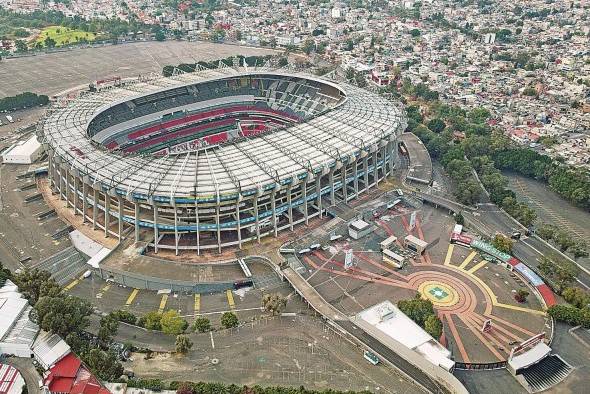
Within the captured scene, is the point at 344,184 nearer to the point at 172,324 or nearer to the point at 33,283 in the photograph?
the point at 172,324

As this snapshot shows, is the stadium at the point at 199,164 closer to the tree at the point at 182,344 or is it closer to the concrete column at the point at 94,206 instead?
the concrete column at the point at 94,206

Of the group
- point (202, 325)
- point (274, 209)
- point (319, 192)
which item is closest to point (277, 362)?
point (202, 325)

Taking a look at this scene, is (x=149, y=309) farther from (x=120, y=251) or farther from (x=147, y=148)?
(x=147, y=148)

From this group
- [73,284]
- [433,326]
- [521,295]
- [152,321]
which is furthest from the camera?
[73,284]

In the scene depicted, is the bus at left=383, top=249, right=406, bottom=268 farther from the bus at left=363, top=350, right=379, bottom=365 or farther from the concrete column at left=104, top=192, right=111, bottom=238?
the concrete column at left=104, top=192, right=111, bottom=238

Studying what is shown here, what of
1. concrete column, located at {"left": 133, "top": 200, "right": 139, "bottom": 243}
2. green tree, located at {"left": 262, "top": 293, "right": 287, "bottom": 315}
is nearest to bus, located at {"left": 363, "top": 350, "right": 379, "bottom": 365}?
green tree, located at {"left": 262, "top": 293, "right": 287, "bottom": 315}
